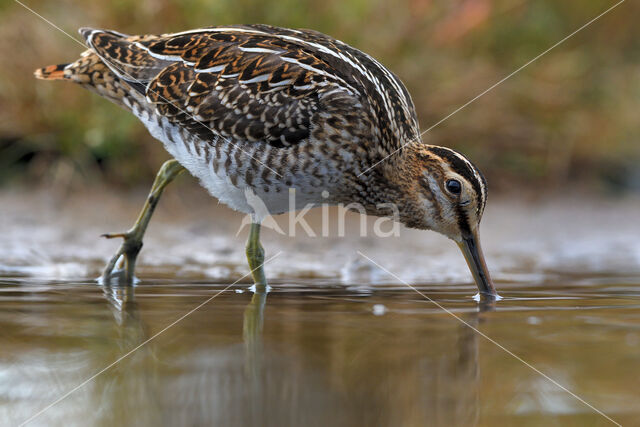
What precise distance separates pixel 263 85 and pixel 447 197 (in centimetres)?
129

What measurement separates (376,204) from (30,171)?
12.3 ft

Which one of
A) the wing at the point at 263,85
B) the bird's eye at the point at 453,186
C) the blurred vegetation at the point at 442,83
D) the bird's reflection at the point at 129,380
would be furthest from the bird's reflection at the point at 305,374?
the blurred vegetation at the point at 442,83

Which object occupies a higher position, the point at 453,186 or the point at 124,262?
the point at 453,186

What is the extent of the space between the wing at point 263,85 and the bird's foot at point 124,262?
2.70ft

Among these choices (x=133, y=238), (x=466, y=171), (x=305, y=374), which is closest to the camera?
(x=305, y=374)

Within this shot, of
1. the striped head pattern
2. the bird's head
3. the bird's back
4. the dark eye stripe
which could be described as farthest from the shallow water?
the bird's back

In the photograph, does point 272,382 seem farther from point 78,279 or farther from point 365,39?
point 365,39

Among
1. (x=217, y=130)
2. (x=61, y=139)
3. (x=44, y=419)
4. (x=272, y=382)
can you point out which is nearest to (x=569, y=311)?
(x=272, y=382)

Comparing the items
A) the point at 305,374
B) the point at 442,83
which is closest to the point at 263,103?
the point at 305,374

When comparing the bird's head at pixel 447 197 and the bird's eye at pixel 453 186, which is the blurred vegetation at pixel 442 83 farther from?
the bird's eye at pixel 453 186

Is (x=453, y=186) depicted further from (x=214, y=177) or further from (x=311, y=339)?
(x=311, y=339)

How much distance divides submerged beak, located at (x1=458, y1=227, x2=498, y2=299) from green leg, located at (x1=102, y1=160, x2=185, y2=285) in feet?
6.47

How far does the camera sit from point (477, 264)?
191 inches

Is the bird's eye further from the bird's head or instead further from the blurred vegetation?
the blurred vegetation
